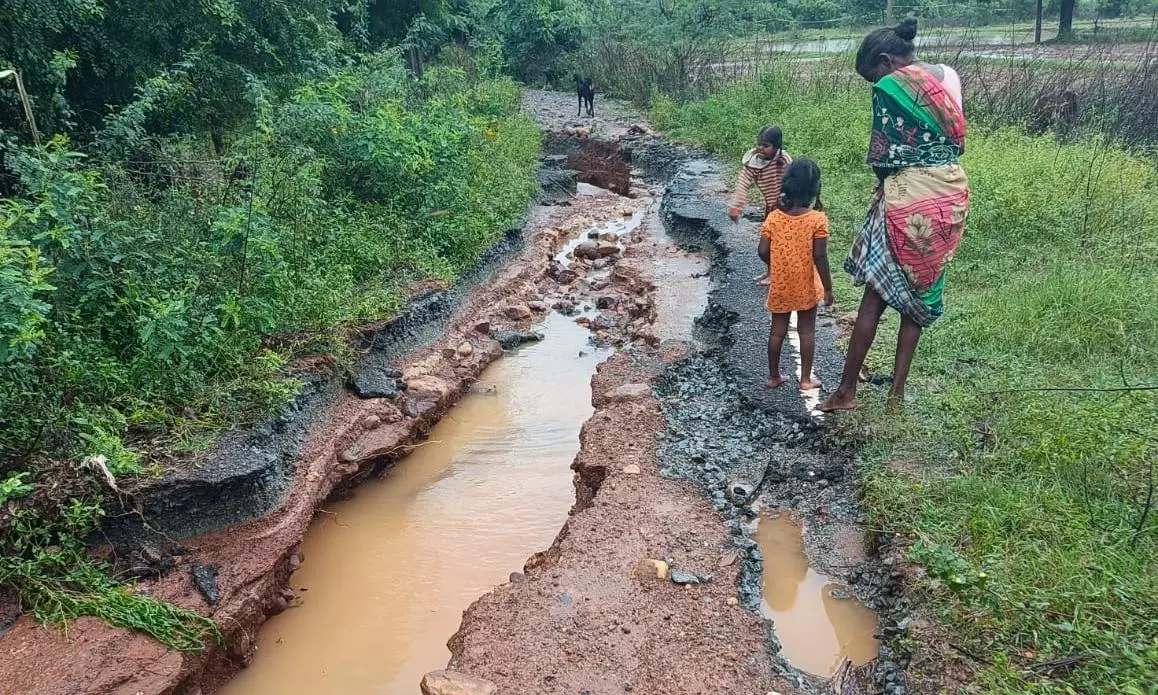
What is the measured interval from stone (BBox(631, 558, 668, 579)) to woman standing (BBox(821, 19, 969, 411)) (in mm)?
1587

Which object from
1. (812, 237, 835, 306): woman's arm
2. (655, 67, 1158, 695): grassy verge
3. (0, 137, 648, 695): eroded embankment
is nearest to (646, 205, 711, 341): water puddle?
(0, 137, 648, 695): eroded embankment

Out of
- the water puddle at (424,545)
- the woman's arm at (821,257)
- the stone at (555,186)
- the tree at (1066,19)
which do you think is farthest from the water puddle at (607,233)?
the tree at (1066,19)

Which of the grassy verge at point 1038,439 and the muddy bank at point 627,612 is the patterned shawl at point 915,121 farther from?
the muddy bank at point 627,612

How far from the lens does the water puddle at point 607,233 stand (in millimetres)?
9164

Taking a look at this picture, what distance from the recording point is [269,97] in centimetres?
684

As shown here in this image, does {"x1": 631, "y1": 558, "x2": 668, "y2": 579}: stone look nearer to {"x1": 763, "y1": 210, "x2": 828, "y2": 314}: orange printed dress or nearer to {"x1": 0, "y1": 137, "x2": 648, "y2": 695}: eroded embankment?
{"x1": 763, "y1": 210, "x2": 828, "y2": 314}: orange printed dress

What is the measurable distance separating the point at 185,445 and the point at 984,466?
150 inches

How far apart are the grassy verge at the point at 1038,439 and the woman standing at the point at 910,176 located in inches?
27.4

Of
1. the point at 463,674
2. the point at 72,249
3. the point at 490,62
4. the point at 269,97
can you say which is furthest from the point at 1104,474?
the point at 490,62

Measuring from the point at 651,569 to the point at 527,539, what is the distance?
3.32 ft

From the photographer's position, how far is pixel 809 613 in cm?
321

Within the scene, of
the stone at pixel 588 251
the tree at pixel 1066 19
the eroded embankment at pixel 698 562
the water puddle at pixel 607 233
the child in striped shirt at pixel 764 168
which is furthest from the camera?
the tree at pixel 1066 19

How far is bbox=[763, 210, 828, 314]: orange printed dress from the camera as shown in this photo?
399cm

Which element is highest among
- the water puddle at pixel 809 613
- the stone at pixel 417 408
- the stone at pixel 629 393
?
the stone at pixel 629 393
